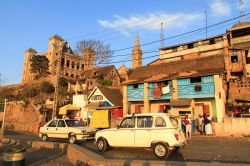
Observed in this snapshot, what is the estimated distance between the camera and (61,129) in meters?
15.5

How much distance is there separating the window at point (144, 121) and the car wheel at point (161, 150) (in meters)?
1.04

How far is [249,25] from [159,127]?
4027cm

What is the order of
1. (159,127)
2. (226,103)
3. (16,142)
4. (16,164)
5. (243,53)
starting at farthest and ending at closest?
(243,53) < (226,103) < (16,142) < (159,127) < (16,164)

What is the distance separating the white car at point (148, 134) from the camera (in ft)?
29.5

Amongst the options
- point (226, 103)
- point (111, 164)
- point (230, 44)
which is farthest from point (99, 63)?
point (111, 164)

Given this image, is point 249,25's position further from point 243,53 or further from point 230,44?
point 243,53

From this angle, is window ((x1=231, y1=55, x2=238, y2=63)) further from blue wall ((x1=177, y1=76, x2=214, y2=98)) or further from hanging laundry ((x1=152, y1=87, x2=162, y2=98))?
hanging laundry ((x1=152, y1=87, x2=162, y2=98))

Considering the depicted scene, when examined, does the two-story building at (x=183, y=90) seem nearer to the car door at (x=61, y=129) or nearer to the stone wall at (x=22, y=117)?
the car door at (x=61, y=129)

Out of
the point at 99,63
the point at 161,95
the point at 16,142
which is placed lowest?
the point at 16,142

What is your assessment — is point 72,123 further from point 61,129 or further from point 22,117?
point 22,117

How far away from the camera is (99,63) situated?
38.7 meters

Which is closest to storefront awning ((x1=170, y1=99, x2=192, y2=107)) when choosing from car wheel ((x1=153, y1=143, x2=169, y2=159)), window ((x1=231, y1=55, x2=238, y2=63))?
car wheel ((x1=153, y1=143, x2=169, y2=159))

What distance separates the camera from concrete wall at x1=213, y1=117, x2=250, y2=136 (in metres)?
16.7

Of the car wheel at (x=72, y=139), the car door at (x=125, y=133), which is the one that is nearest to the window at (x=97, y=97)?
the car wheel at (x=72, y=139)
